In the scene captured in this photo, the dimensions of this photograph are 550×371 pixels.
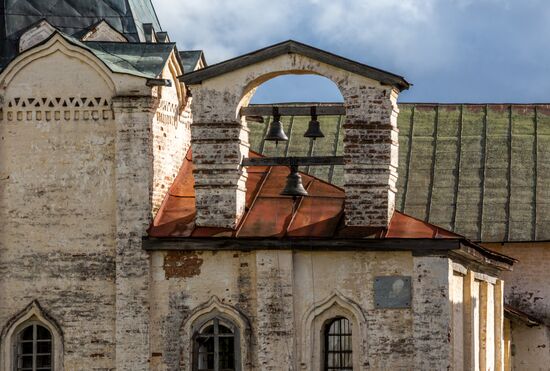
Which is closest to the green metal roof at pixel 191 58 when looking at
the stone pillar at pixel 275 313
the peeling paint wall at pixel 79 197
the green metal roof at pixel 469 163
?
the peeling paint wall at pixel 79 197

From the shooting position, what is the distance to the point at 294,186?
28609 millimetres

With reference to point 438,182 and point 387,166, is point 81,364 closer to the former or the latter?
point 387,166

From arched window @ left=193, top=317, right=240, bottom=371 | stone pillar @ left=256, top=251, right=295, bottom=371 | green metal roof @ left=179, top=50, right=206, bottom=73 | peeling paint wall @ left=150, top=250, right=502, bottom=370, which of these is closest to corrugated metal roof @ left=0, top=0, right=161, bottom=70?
green metal roof @ left=179, top=50, right=206, bottom=73

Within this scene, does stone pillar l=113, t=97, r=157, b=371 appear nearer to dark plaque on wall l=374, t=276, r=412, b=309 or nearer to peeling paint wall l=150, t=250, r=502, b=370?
peeling paint wall l=150, t=250, r=502, b=370

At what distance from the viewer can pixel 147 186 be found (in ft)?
94.2

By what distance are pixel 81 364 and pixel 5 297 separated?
5.22 feet

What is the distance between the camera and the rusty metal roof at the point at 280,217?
92.1 ft

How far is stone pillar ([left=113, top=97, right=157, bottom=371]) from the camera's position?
92.9 ft

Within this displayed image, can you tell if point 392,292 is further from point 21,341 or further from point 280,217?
point 21,341

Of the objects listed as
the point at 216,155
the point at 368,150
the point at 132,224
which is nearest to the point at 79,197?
the point at 132,224

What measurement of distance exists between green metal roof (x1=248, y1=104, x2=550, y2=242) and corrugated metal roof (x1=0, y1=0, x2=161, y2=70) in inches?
339

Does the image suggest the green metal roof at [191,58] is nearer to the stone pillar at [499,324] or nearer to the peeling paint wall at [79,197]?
the peeling paint wall at [79,197]

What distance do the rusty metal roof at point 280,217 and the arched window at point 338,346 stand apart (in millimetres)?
1421

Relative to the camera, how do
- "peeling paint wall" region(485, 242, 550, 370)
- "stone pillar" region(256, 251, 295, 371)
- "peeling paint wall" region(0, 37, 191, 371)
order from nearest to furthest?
"stone pillar" region(256, 251, 295, 371), "peeling paint wall" region(0, 37, 191, 371), "peeling paint wall" region(485, 242, 550, 370)
